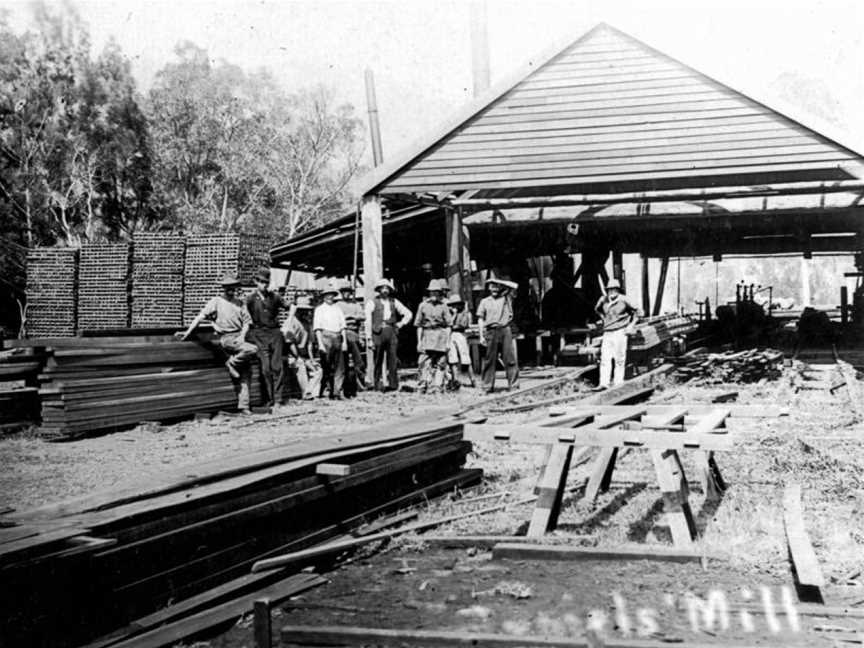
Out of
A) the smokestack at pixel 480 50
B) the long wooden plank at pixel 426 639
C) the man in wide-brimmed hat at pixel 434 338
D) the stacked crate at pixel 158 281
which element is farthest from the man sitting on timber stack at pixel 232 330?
the smokestack at pixel 480 50

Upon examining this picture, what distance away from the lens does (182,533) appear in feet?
15.6

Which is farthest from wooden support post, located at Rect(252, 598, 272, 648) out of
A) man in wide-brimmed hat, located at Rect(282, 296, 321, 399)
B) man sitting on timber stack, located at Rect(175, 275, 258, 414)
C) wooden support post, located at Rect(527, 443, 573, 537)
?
man in wide-brimmed hat, located at Rect(282, 296, 321, 399)

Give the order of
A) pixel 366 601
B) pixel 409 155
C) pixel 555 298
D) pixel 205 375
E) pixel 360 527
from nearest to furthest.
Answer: pixel 366 601
pixel 360 527
pixel 205 375
pixel 409 155
pixel 555 298

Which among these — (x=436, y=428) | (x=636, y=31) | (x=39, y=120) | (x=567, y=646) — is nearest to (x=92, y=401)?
(x=436, y=428)

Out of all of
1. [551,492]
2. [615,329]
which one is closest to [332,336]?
[615,329]

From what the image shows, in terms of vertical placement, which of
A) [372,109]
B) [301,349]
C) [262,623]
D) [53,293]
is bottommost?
[262,623]

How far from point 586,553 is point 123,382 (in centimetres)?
692

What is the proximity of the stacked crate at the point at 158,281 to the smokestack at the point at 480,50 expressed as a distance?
7.70 metres

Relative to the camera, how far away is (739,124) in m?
13.5

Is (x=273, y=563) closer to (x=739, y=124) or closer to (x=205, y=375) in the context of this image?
(x=205, y=375)

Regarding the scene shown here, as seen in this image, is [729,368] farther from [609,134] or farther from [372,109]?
[372,109]

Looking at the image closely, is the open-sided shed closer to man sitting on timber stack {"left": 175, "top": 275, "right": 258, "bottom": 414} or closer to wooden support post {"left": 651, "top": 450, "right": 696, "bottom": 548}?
man sitting on timber stack {"left": 175, "top": 275, "right": 258, "bottom": 414}

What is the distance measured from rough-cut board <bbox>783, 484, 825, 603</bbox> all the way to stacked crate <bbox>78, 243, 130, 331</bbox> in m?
14.4

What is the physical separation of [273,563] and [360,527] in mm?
1159
